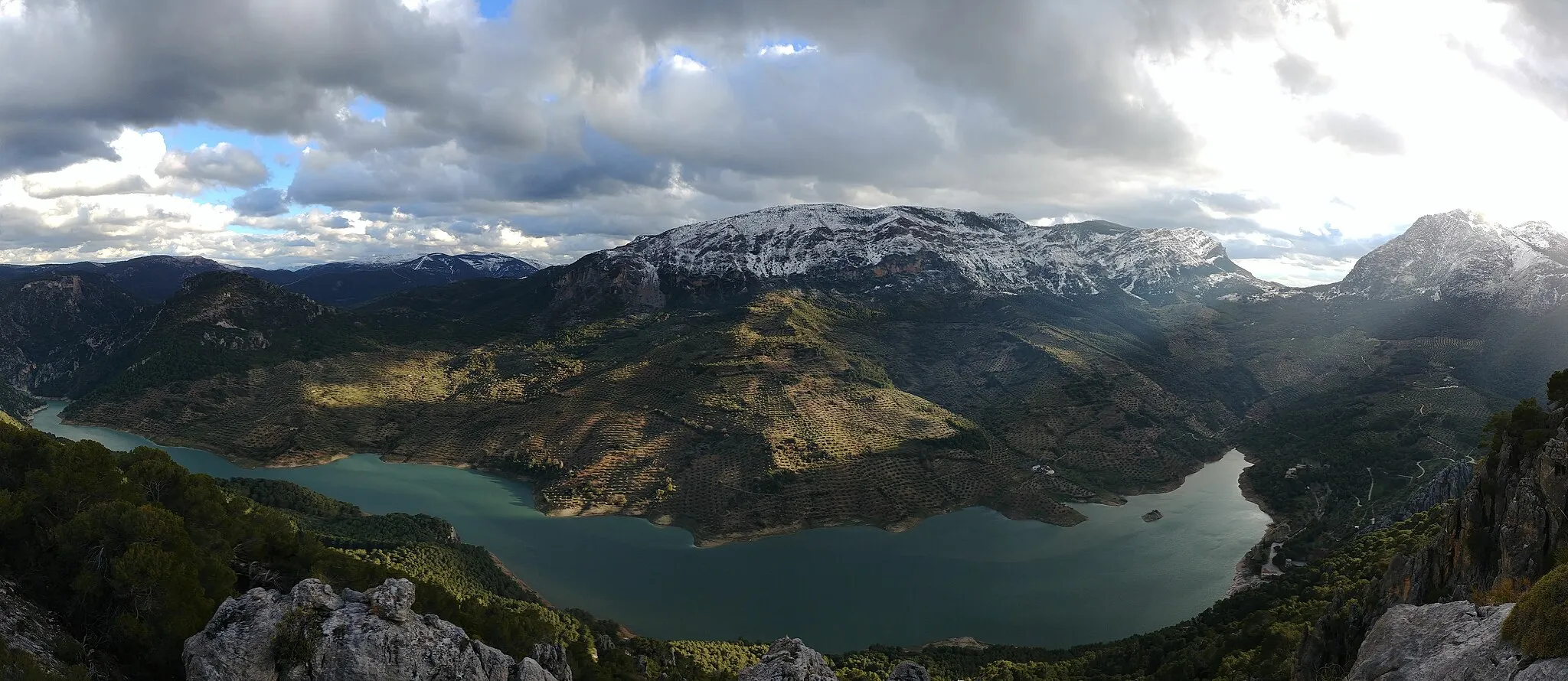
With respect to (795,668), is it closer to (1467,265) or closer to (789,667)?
(789,667)

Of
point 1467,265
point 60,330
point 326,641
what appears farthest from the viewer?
point 60,330

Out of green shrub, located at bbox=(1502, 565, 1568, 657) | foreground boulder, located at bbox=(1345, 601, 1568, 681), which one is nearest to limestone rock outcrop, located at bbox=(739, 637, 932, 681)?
foreground boulder, located at bbox=(1345, 601, 1568, 681)

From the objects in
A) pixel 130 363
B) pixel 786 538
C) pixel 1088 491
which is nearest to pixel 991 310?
pixel 1088 491

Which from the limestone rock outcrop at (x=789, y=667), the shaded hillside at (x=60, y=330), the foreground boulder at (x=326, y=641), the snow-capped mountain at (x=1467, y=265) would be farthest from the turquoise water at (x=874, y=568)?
the snow-capped mountain at (x=1467, y=265)

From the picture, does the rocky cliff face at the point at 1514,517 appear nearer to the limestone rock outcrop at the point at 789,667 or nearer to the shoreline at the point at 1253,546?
the limestone rock outcrop at the point at 789,667

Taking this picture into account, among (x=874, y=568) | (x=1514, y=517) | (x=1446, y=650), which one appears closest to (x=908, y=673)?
(x=1446, y=650)
